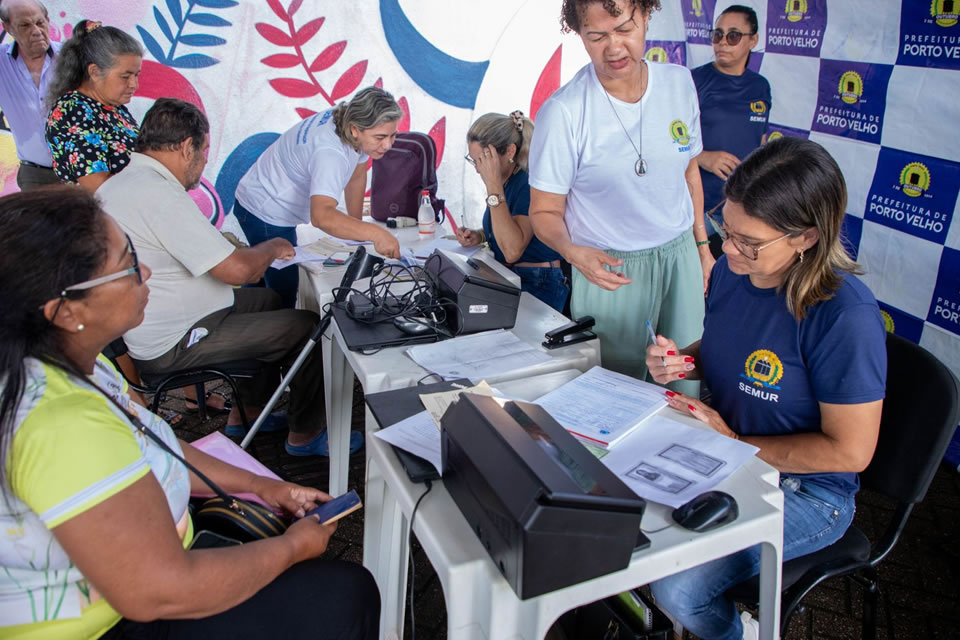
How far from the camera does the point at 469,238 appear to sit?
3.07 m

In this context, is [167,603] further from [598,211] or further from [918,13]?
[918,13]

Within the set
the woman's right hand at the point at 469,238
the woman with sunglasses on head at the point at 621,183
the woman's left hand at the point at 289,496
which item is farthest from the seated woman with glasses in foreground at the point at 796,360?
the woman's right hand at the point at 469,238

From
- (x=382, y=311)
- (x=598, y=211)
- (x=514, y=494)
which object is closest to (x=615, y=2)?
(x=598, y=211)

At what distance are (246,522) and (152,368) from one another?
1177mm

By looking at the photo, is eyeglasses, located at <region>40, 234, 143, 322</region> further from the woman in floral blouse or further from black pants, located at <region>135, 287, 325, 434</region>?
the woman in floral blouse

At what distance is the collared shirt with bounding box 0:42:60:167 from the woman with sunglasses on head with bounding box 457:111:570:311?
7.23 feet

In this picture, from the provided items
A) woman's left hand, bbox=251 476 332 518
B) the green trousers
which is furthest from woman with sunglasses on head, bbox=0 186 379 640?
the green trousers

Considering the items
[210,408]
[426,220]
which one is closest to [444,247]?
[426,220]

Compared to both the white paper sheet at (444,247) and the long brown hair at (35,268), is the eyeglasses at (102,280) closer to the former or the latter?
the long brown hair at (35,268)

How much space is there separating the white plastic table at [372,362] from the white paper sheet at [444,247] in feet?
0.28

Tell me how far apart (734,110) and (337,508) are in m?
3.02

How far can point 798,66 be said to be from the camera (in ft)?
11.0

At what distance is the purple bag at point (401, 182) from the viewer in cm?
352

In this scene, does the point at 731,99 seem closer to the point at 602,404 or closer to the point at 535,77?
the point at 535,77
